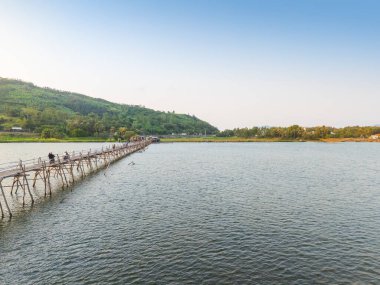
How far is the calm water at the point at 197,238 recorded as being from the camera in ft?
69.9

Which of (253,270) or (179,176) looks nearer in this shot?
(253,270)

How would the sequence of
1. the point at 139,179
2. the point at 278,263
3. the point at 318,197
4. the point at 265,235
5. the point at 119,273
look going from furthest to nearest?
the point at 139,179, the point at 318,197, the point at 265,235, the point at 278,263, the point at 119,273

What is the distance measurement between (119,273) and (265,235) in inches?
608

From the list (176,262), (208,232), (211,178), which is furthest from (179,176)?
(176,262)

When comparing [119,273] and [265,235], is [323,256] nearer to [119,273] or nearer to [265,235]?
[265,235]

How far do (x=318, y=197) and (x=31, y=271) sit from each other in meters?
41.5

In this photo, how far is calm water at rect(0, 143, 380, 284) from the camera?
21.3 m

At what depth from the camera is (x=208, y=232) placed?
98.6 feet

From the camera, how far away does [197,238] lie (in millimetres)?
28391

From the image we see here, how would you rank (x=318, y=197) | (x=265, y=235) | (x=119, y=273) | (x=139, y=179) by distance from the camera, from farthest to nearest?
(x=139, y=179)
(x=318, y=197)
(x=265, y=235)
(x=119, y=273)

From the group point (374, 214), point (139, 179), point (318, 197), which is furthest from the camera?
point (139, 179)

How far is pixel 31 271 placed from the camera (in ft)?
70.5

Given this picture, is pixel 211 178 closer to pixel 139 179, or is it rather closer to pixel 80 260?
pixel 139 179

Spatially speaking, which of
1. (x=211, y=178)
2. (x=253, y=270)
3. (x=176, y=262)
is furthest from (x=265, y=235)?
(x=211, y=178)
